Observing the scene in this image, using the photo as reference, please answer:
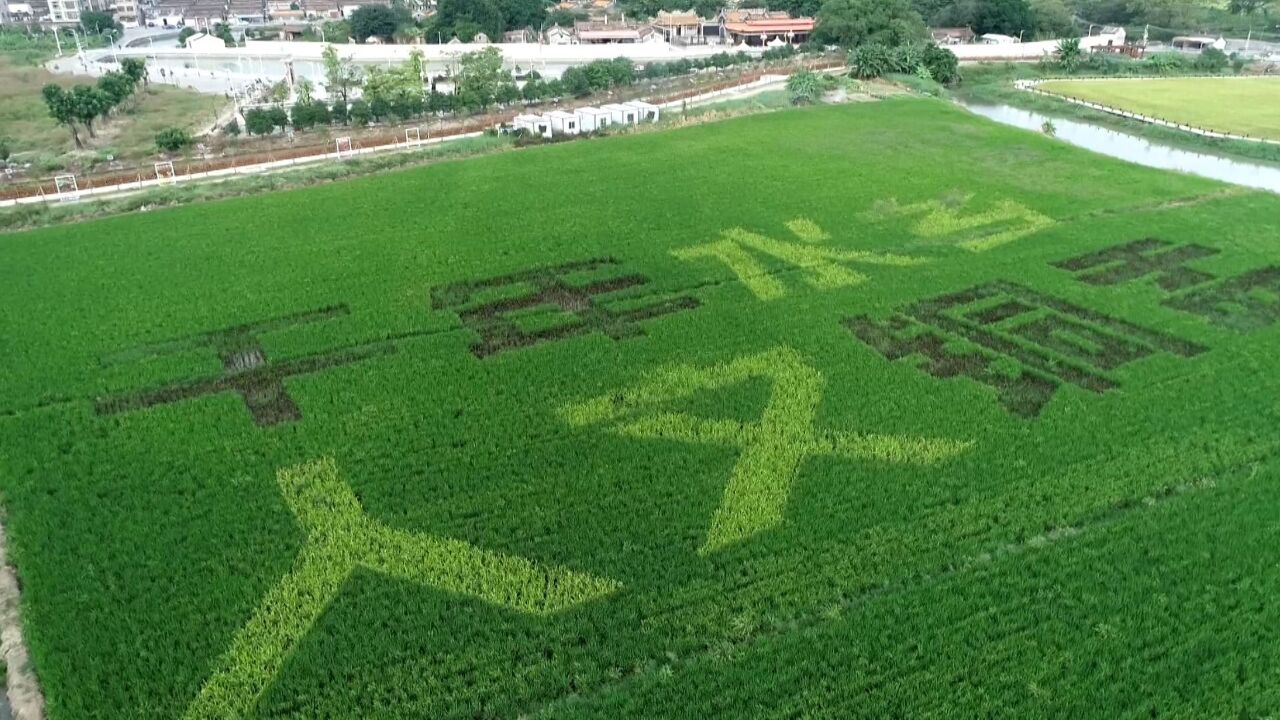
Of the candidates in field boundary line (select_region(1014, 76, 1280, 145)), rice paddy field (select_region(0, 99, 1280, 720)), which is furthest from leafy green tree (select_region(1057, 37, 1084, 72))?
rice paddy field (select_region(0, 99, 1280, 720))

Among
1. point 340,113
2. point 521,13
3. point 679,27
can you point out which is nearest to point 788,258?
point 340,113

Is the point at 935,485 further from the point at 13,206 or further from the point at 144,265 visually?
the point at 13,206

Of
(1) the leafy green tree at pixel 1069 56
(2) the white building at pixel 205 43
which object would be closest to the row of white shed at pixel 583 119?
(1) the leafy green tree at pixel 1069 56

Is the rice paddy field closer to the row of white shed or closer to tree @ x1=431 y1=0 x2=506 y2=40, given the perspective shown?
the row of white shed

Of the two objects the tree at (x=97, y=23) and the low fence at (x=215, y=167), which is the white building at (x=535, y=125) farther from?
the tree at (x=97, y=23)

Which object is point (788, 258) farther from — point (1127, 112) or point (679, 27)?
point (679, 27)

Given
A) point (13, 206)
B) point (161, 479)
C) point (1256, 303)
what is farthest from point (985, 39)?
point (161, 479)
